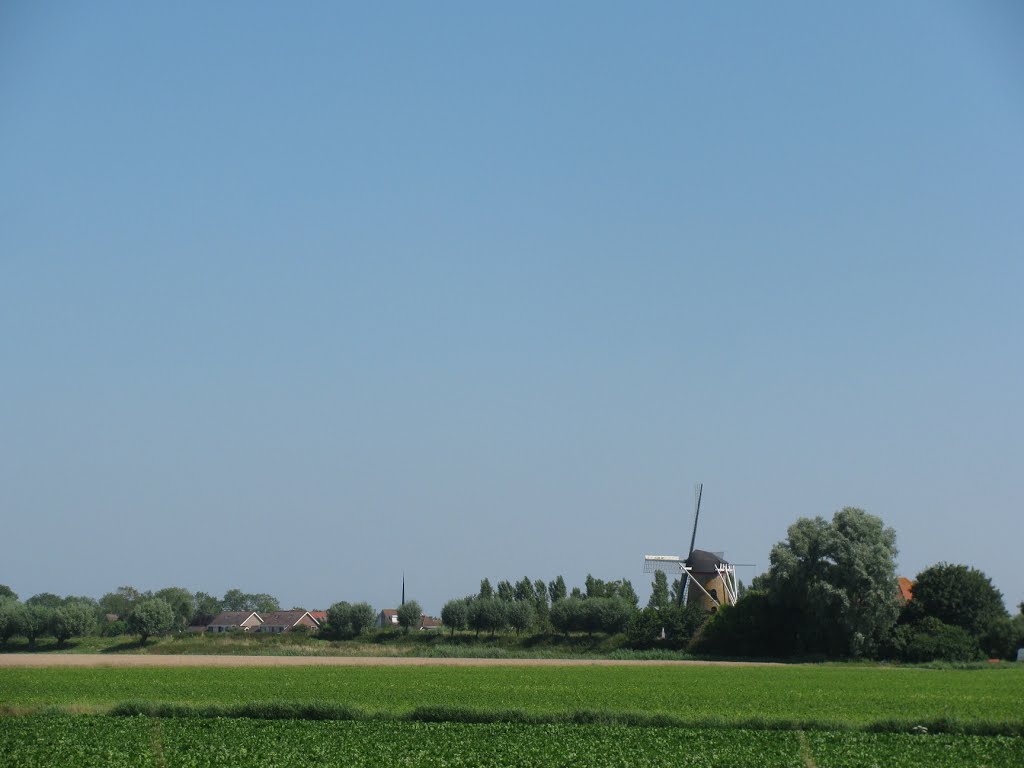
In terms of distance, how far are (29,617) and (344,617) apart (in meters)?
34.5

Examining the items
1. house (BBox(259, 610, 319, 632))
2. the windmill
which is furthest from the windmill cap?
house (BBox(259, 610, 319, 632))

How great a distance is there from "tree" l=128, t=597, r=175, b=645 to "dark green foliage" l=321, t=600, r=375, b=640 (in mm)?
17643

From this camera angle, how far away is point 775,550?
75.8m

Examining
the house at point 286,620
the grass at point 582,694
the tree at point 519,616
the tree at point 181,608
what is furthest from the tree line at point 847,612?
the house at point 286,620

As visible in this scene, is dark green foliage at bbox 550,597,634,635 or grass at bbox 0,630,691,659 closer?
grass at bbox 0,630,691,659

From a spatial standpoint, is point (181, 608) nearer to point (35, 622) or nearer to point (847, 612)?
point (35, 622)

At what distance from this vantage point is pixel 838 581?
240ft

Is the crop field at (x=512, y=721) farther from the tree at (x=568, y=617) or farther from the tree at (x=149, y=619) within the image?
the tree at (x=149, y=619)

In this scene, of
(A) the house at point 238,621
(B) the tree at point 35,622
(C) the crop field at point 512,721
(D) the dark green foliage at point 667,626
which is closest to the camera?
(C) the crop field at point 512,721

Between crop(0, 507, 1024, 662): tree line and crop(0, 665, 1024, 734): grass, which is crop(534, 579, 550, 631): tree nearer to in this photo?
crop(0, 507, 1024, 662): tree line

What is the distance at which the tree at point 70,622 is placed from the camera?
110625mm

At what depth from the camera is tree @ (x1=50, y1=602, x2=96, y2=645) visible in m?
111

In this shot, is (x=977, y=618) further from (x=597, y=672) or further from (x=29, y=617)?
(x=29, y=617)

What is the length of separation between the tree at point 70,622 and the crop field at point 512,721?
6542 centimetres
